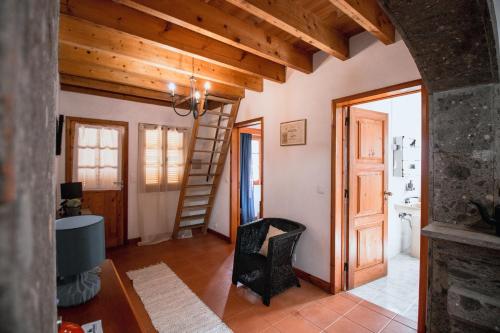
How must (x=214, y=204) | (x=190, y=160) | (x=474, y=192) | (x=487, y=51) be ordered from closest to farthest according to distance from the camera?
(x=487, y=51), (x=474, y=192), (x=190, y=160), (x=214, y=204)

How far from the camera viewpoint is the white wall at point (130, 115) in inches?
135

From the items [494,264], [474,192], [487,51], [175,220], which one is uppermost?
[487,51]

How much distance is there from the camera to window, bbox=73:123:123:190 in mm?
3475

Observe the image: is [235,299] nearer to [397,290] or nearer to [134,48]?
[397,290]

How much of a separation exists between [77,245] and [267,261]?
1.70 meters

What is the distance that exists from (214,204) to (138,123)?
2.03 m

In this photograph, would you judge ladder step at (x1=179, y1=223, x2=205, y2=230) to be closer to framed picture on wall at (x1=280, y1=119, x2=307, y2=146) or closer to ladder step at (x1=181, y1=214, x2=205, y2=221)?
ladder step at (x1=181, y1=214, x2=205, y2=221)

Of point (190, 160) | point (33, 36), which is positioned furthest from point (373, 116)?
point (33, 36)

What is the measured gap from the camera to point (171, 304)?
230 cm

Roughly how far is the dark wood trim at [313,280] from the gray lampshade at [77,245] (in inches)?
89.4

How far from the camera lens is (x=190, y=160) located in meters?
3.91

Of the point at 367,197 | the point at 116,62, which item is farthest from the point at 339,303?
the point at 116,62

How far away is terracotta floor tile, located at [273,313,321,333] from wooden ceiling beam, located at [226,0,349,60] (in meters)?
2.53

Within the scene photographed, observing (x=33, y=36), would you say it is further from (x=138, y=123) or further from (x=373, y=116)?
(x=138, y=123)
